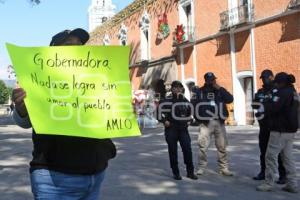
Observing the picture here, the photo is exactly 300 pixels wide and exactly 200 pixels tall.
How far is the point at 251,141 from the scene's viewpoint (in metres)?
14.2

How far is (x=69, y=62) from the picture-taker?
127 inches

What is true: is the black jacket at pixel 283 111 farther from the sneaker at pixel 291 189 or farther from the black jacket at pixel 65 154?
the black jacket at pixel 65 154

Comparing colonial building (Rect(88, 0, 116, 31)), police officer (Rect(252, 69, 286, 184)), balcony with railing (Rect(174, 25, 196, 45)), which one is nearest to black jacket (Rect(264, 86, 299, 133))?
police officer (Rect(252, 69, 286, 184))

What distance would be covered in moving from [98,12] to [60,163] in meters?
61.9

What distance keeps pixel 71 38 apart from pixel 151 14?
29258 millimetres

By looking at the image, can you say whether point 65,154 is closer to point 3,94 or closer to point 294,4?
point 294,4

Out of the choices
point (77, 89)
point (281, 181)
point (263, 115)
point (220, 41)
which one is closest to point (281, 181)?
point (281, 181)

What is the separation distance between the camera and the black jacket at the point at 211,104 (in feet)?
27.7

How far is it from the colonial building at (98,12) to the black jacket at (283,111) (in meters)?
57.4

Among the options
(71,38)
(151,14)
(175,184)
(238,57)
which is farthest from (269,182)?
(151,14)

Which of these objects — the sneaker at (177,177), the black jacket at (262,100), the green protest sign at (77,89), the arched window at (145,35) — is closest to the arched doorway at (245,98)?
the arched window at (145,35)

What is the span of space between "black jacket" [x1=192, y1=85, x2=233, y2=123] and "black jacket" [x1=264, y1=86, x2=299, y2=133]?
163cm

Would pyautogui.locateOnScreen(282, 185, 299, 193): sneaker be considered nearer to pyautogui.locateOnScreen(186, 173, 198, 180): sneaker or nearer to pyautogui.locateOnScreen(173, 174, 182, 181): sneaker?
pyautogui.locateOnScreen(186, 173, 198, 180): sneaker

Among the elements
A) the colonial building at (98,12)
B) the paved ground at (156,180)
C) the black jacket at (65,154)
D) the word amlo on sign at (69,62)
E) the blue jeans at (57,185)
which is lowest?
the paved ground at (156,180)
